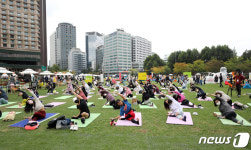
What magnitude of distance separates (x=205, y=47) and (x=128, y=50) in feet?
238

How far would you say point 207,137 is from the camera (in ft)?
14.5

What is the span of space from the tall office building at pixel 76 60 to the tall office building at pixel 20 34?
107 metres

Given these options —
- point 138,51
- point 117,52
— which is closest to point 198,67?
point 117,52

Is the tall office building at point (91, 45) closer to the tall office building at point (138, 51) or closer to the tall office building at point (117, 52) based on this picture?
the tall office building at point (117, 52)

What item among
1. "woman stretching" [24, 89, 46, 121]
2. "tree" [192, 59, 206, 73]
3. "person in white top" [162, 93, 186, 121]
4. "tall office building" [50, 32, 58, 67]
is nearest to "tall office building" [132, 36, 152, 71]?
"tree" [192, 59, 206, 73]

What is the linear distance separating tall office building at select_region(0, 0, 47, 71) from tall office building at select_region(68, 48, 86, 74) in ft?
350

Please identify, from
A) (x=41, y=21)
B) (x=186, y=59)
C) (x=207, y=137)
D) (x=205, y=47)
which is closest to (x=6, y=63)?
(x=41, y=21)

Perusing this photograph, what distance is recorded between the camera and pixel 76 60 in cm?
15862

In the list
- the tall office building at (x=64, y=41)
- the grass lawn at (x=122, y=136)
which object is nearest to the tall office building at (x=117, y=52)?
the tall office building at (x=64, y=41)

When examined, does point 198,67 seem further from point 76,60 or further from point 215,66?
point 76,60

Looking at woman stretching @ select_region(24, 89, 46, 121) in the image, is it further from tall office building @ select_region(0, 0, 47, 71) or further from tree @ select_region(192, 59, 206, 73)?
tall office building @ select_region(0, 0, 47, 71)

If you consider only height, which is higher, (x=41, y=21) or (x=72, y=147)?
(x=41, y=21)

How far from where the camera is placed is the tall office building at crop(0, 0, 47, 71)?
4662cm

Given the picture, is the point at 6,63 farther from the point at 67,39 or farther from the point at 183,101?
the point at 67,39
